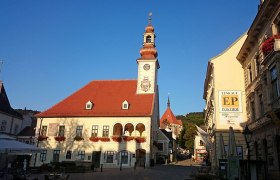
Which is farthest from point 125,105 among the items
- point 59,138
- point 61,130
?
point 59,138

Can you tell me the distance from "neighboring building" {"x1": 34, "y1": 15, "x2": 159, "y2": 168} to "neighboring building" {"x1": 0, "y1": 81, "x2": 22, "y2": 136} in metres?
7.43

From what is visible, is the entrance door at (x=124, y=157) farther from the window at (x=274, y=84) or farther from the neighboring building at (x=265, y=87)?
the window at (x=274, y=84)

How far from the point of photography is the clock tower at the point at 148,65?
49.4 m

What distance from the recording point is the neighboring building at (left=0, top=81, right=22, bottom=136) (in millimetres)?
49475

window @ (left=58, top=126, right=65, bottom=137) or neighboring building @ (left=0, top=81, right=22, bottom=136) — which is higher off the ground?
neighboring building @ (left=0, top=81, right=22, bottom=136)

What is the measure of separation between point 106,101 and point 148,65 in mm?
9782

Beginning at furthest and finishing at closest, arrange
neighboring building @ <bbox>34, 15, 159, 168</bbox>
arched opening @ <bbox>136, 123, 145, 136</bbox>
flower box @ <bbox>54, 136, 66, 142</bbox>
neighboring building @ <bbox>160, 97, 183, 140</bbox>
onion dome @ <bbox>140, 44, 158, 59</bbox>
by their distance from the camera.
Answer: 1. neighboring building @ <bbox>160, 97, 183, 140</bbox>
2. onion dome @ <bbox>140, 44, 158, 59</bbox>
3. arched opening @ <bbox>136, 123, 145, 136</bbox>
4. flower box @ <bbox>54, 136, 66, 142</bbox>
5. neighboring building @ <bbox>34, 15, 159, 168</bbox>

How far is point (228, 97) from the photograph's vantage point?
30.7 metres

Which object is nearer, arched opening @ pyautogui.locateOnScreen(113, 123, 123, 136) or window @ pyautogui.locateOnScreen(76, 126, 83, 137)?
window @ pyautogui.locateOnScreen(76, 126, 83, 137)

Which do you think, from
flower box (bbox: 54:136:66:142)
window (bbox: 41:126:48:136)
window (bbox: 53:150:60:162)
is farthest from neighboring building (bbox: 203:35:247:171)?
window (bbox: 41:126:48:136)

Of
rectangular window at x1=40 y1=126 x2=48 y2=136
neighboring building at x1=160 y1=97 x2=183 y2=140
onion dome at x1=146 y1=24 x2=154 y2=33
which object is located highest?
onion dome at x1=146 y1=24 x2=154 y2=33

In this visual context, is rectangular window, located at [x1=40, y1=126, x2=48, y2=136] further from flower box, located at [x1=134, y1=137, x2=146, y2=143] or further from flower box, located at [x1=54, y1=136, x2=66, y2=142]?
flower box, located at [x1=134, y1=137, x2=146, y2=143]

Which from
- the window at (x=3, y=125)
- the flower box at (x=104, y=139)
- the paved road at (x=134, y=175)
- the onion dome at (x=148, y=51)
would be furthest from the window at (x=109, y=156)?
the window at (x=3, y=125)

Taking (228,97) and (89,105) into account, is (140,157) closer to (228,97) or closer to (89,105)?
(89,105)
